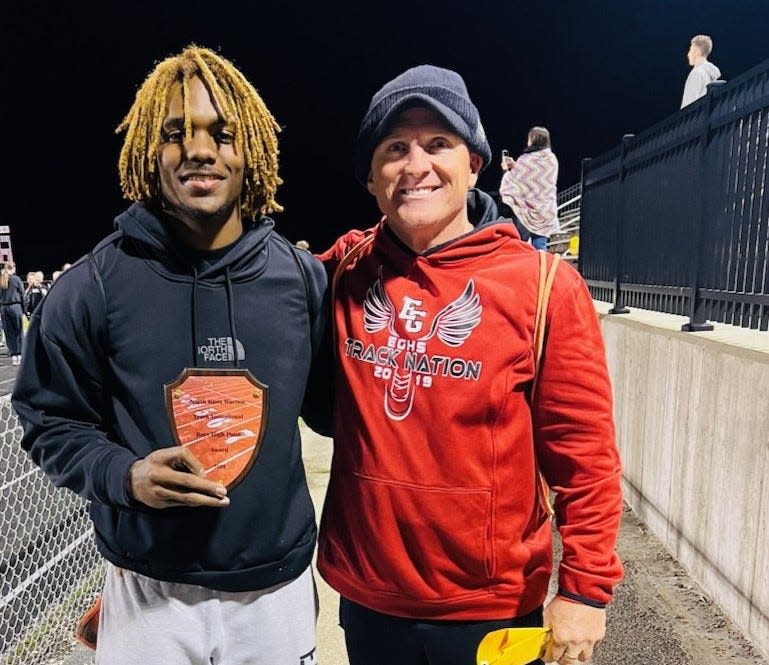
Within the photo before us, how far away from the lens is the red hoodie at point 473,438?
136 cm

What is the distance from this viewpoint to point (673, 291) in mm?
4141

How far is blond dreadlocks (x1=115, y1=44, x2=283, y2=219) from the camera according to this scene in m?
1.35

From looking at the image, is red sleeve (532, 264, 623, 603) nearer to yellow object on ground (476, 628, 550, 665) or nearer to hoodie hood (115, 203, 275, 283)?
yellow object on ground (476, 628, 550, 665)

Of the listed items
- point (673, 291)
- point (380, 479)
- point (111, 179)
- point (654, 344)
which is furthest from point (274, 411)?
point (111, 179)

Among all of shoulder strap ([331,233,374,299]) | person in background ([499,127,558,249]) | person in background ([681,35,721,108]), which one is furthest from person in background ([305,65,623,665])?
person in background ([681,35,721,108])

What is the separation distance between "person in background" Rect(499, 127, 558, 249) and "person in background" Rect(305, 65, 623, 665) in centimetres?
457

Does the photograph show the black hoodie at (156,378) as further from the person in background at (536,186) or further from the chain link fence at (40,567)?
the person in background at (536,186)

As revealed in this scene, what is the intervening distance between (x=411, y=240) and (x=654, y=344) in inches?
109

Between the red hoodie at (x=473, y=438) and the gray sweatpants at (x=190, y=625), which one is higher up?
the red hoodie at (x=473, y=438)

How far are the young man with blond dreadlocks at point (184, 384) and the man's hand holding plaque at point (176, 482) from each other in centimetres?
6

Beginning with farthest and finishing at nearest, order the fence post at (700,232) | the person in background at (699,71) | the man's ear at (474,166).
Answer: the person in background at (699,71) → the fence post at (700,232) → the man's ear at (474,166)

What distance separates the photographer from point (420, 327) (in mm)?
1411

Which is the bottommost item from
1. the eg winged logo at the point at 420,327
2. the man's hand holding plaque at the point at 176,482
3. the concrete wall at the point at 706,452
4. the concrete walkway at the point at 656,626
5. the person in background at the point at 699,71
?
the concrete walkway at the point at 656,626

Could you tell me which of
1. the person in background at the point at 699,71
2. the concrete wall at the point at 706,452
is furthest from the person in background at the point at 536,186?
the concrete wall at the point at 706,452
